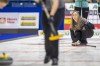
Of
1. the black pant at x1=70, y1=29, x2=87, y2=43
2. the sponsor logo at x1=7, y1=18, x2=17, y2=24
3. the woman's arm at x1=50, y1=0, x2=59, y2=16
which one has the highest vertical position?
the woman's arm at x1=50, y1=0, x2=59, y2=16

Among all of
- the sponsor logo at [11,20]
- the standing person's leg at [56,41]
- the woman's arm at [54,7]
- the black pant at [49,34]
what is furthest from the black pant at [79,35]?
the sponsor logo at [11,20]

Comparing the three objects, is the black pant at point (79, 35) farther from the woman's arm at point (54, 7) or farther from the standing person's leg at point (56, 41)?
the woman's arm at point (54, 7)

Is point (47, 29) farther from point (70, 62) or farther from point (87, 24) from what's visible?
point (87, 24)

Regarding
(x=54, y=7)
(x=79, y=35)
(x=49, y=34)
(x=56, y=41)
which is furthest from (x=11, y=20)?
(x=54, y=7)

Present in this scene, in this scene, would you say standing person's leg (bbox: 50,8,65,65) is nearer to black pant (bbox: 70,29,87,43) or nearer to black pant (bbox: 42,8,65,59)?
black pant (bbox: 42,8,65,59)

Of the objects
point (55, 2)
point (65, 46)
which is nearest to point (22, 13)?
point (65, 46)

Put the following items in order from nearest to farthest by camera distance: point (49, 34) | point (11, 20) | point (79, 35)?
1. point (49, 34)
2. point (79, 35)
3. point (11, 20)

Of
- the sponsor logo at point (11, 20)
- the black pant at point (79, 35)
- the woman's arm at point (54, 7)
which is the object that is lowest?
the black pant at point (79, 35)

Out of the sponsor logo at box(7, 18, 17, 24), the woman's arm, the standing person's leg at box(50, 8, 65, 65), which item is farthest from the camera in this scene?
the sponsor logo at box(7, 18, 17, 24)

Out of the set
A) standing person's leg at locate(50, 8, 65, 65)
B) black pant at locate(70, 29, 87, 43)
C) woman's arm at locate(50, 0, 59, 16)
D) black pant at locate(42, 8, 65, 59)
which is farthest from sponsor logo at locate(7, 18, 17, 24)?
woman's arm at locate(50, 0, 59, 16)

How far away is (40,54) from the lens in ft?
22.1

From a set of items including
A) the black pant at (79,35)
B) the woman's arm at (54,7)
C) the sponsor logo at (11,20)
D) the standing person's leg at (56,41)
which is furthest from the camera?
the sponsor logo at (11,20)

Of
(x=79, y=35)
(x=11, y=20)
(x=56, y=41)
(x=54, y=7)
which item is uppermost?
(x=54, y=7)

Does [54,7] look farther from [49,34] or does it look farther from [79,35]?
[79,35]
